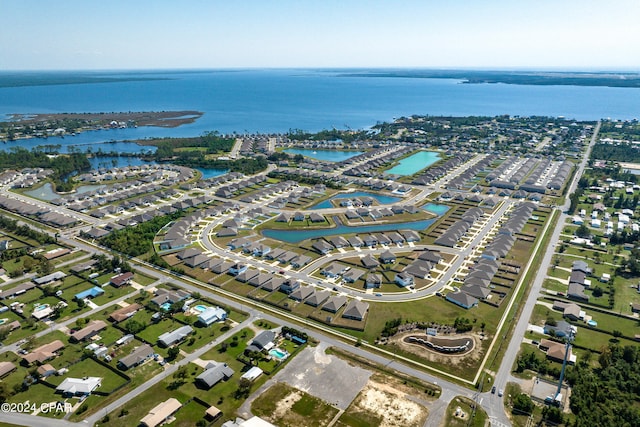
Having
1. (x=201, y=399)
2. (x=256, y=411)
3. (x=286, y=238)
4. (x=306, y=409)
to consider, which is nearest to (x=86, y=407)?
(x=201, y=399)

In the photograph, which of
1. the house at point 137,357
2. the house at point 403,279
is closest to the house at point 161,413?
the house at point 137,357

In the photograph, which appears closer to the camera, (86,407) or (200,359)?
(86,407)

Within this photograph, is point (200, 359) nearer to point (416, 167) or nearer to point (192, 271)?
point (192, 271)

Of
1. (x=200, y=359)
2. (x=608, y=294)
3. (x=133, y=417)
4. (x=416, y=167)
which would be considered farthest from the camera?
(x=416, y=167)

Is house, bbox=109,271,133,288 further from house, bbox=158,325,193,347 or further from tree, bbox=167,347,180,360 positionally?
tree, bbox=167,347,180,360

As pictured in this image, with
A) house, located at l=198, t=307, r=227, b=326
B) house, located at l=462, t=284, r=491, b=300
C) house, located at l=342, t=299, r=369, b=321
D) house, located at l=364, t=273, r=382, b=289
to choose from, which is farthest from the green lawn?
house, located at l=198, t=307, r=227, b=326

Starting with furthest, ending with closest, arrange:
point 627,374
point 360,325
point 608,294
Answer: point 608,294 < point 360,325 < point 627,374
